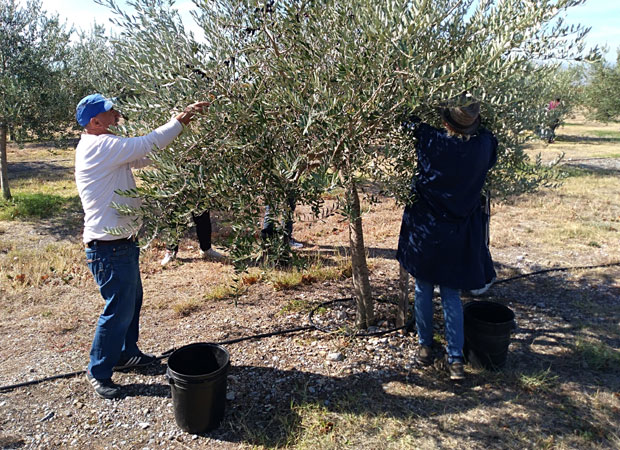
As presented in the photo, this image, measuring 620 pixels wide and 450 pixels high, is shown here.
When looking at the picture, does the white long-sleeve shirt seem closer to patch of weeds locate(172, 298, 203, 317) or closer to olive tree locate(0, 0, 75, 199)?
patch of weeds locate(172, 298, 203, 317)

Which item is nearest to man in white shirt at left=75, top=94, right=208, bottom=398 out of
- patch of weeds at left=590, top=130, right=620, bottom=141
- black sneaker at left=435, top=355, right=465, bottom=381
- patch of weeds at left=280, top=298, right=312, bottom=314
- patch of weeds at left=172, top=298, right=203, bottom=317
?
patch of weeds at left=172, top=298, right=203, bottom=317

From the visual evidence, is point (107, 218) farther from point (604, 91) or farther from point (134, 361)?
point (604, 91)

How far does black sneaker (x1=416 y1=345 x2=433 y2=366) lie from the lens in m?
4.50

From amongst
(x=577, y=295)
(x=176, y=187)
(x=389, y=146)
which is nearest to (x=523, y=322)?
(x=577, y=295)

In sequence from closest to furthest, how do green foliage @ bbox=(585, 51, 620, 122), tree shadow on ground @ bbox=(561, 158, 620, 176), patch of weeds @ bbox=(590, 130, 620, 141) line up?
tree shadow on ground @ bbox=(561, 158, 620, 176) < green foliage @ bbox=(585, 51, 620, 122) < patch of weeds @ bbox=(590, 130, 620, 141)

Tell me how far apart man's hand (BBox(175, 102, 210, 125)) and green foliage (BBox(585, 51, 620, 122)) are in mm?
22651

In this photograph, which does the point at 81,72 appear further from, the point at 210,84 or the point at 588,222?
the point at 588,222

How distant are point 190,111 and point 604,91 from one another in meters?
24.4

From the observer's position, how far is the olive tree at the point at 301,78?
2982mm


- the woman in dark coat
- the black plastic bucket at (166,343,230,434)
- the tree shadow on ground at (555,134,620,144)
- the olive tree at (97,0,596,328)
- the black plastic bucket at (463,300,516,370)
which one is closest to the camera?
the olive tree at (97,0,596,328)

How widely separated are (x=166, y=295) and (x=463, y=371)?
4.06m

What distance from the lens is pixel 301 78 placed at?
3318 mm

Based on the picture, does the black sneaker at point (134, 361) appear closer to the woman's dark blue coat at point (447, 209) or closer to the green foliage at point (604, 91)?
the woman's dark blue coat at point (447, 209)

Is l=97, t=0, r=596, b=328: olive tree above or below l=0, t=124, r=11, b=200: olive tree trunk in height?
above
